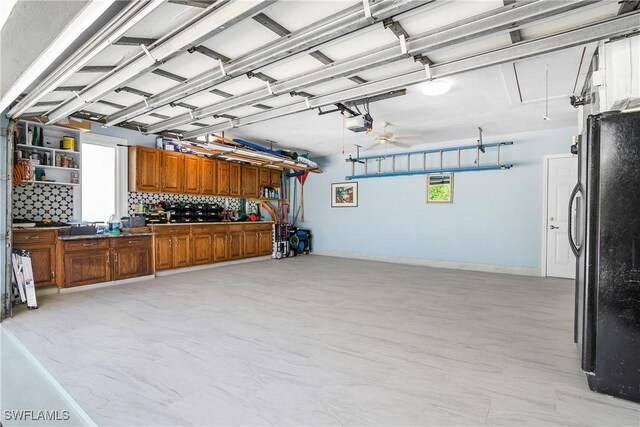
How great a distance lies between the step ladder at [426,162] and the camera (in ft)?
21.3

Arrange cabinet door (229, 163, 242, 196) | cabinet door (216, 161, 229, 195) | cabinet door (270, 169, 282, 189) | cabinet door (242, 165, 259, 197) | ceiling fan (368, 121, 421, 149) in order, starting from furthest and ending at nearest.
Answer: cabinet door (270, 169, 282, 189) < cabinet door (242, 165, 259, 197) < cabinet door (229, 163, 242, 196) < cabinet door (216, 161, 229, 195) < ceiling fan (368, 121, 421, 149)

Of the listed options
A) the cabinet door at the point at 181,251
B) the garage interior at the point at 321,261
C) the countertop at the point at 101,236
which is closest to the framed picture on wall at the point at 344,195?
the garage interior at the point at 321,261

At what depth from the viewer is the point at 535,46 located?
263 cm

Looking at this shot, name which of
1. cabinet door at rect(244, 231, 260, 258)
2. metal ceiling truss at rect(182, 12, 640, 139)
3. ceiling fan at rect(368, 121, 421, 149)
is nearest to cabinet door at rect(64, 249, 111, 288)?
cabinet door at rect(244, 231, 260, 258)

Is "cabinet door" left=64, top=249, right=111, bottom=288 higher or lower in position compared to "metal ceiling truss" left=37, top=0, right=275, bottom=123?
lower

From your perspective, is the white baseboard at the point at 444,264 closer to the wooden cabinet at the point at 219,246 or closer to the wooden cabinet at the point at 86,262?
the wooden cabinet at the point at 219,246

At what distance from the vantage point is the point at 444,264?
7.14 meters

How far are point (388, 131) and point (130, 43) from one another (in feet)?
15.1

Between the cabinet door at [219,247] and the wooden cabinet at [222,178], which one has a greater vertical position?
the wooden cabinet at [222,178]

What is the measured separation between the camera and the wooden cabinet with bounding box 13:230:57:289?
4.44 meters

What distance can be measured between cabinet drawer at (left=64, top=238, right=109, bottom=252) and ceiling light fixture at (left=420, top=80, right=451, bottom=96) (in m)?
5.37

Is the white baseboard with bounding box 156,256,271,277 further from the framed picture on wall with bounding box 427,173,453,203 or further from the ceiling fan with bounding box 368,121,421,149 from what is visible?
the framed picture on wall with bounding box 427,173,453,203

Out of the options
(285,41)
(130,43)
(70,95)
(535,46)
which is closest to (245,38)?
(285,41)

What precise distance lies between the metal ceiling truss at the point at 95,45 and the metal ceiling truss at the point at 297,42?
93 centimetres
